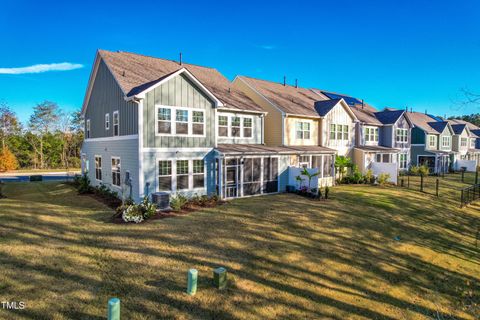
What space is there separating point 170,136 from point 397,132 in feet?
93.1

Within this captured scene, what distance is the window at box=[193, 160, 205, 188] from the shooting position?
1670 cm

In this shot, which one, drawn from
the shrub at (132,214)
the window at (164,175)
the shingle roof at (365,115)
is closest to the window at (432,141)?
the shingle roof at (365,115)

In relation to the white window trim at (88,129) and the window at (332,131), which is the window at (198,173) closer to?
the white window trim at (88,129)

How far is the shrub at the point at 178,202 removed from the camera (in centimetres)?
1441

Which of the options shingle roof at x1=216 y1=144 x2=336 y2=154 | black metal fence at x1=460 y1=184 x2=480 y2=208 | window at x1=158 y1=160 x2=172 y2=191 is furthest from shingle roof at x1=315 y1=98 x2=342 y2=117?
window at x1=158 y1=160 x2=172 y2=191

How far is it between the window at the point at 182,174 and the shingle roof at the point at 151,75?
4.46 meters

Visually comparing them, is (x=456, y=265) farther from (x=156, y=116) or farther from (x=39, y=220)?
(x=39, y=220)

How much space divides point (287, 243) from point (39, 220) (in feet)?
33.0

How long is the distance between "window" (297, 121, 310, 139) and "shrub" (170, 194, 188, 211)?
12508mm

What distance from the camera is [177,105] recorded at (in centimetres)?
1598

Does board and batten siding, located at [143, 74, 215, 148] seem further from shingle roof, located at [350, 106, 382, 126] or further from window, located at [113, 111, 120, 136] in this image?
shingle roof, located at [350, 106, 382, 126]

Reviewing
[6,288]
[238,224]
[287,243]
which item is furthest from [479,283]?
[6,288]

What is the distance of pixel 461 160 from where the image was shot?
44.0 m

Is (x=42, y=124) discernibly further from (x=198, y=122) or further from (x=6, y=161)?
(x=198, y=122)
